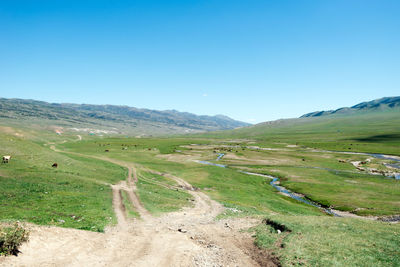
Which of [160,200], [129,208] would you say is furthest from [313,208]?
[129,208]

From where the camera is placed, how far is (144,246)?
2212 centimetres

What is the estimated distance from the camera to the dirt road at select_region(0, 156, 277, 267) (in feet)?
59.5

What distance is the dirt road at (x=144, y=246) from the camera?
18125mm

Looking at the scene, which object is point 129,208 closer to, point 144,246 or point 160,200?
point 160,200

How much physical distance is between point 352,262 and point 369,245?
17.7 feet

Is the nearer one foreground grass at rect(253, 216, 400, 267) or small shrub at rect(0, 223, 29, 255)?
small shrub at rect(0, 223, 29, 255)

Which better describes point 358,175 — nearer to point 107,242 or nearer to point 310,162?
point 310,162

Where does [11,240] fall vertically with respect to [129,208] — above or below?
above

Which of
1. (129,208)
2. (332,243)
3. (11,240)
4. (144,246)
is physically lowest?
(129,208)

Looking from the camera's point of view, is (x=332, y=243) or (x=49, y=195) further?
(x=49, y=195)

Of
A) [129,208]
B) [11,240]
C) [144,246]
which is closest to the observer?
[11,240]

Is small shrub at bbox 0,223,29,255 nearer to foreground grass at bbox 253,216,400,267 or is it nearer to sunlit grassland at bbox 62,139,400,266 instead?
sunlit grassland at bbox 62,139,400,266

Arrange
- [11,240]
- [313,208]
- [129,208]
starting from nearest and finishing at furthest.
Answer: [11,240], [129,208], [313,208]

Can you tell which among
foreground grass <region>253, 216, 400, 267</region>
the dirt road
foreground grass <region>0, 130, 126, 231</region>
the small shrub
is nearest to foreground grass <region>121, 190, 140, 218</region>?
the dirt road
